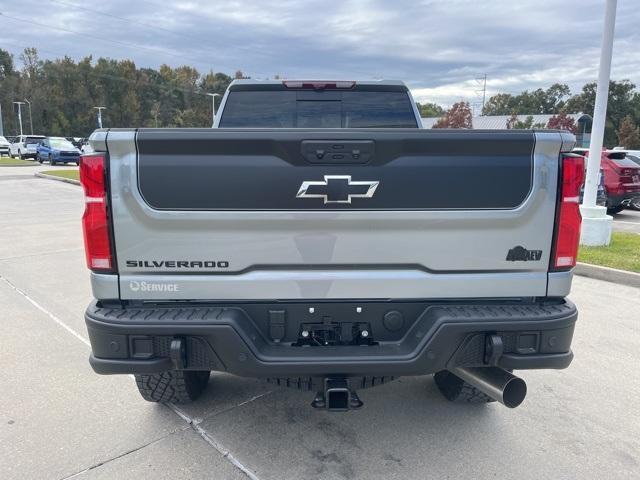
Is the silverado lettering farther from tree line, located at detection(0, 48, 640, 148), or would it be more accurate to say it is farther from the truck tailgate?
tree line, located at detection(0, 48, 640, 148)

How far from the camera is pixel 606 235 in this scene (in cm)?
815

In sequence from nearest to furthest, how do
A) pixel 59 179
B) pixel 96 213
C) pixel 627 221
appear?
pixel 96 213 < pixel 627 221 < pixel 59 179

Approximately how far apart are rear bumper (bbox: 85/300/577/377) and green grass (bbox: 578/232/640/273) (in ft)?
17.2

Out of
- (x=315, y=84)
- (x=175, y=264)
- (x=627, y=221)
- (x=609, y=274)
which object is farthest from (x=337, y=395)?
(x=627, y=221)

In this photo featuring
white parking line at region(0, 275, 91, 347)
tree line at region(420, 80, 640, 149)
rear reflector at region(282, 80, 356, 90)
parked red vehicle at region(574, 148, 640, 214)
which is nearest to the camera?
rear reflector at region(282, 80, 356, 90)

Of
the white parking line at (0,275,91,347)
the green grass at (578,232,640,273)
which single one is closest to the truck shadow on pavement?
the white parking line at (0,275,91,347)

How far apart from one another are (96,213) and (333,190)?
1.13 metres

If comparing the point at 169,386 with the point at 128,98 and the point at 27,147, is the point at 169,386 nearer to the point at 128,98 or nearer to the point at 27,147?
the point at 27,147

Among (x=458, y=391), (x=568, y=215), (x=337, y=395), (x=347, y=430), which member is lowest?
(x=347, y=430)

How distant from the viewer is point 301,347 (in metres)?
2.50

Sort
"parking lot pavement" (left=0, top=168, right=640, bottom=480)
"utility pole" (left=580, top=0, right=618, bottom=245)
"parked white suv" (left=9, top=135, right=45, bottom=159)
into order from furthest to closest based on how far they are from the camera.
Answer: "parked white suv" (left=9, top=135, right=45, bottom=159), "utility pole" (left=580, top=0, right=618, bottom=245), "parking lot pavement" (left=0, top=168, right=640, bottom=480)

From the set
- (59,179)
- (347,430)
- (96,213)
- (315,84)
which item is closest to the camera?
(96,213)

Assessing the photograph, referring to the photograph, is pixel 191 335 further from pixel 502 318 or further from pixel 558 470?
pixel 558 470

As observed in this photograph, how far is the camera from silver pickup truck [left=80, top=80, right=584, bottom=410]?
237 centimetres
